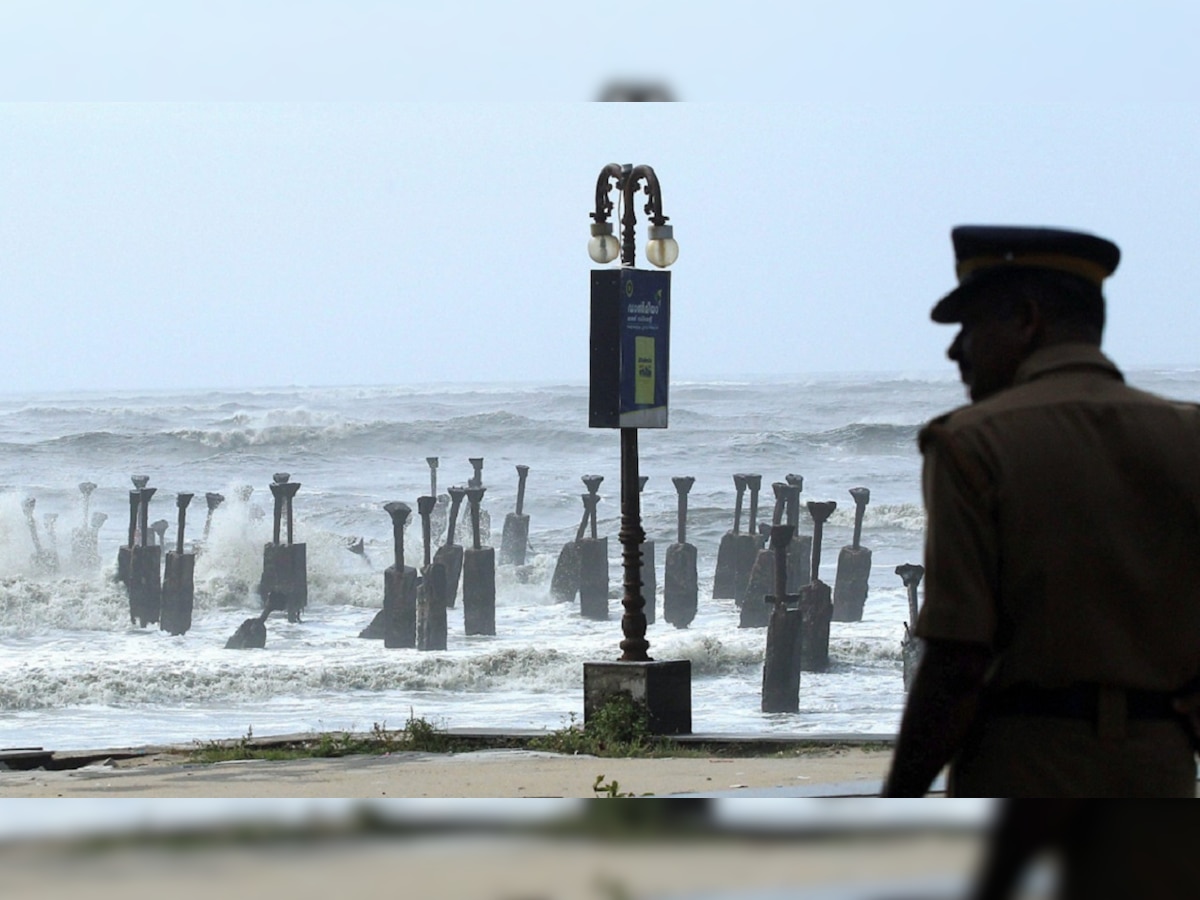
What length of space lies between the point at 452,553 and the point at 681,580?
3.32ft

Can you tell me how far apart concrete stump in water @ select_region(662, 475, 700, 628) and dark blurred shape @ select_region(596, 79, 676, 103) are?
11.3 feet

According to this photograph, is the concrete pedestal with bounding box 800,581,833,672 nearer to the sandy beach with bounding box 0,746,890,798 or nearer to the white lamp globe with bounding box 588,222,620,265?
the sandy beach with bounding box 0,746,890,798

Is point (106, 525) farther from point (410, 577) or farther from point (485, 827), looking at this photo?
point (485, 827)

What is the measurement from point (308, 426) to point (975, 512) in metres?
2.99

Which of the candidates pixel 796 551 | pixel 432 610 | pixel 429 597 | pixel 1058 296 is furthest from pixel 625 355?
pixel 1058 296

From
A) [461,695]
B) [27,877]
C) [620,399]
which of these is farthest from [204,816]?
[461,695]

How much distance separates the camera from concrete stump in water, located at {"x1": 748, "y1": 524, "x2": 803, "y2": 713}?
17.6 feet

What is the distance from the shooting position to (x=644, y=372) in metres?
5.07

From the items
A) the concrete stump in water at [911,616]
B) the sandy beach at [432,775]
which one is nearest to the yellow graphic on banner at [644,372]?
the concrete stump in water at [911,616]

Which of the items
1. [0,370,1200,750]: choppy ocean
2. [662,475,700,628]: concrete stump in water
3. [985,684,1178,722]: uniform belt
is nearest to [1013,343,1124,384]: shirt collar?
[0,370,1200,750]: choppy ocean

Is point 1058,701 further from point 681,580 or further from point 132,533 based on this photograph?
point 681,580

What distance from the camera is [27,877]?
290cm

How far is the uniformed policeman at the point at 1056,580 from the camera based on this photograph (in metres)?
1.93

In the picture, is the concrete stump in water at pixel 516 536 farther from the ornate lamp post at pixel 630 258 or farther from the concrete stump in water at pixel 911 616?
the concrete stump in water at pixel 911 616
